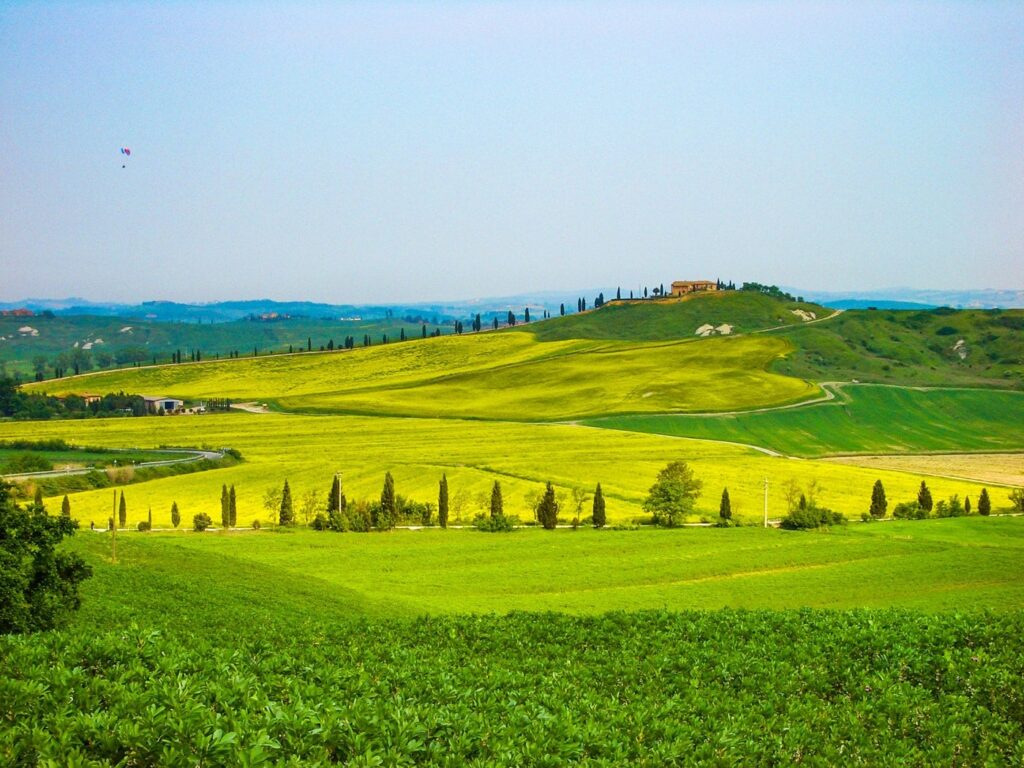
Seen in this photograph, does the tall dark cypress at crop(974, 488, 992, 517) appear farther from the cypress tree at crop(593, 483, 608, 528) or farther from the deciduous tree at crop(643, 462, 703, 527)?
the cypress tree at crop(593, 483, 608, 528)

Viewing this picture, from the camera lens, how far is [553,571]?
66688 millimetres

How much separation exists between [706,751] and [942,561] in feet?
173

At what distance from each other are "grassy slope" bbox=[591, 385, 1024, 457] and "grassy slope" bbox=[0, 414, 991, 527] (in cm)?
1607

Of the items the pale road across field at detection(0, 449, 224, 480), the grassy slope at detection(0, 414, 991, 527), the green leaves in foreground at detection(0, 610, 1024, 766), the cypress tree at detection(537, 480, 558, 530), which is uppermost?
the green leaves in foreground at detection(0, 610, 1024, 766)

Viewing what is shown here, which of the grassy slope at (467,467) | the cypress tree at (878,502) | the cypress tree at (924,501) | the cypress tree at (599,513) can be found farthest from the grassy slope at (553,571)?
the grassy slope at (467,467)

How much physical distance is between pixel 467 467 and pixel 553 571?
5792 centimetres

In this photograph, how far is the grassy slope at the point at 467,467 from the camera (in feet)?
348

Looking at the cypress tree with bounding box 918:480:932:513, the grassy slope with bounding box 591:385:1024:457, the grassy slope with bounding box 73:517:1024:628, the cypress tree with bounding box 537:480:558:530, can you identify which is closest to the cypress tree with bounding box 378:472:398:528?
the grassy slope with bounding box 73:517:1024:628

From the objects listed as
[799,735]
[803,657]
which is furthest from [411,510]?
[799,735]

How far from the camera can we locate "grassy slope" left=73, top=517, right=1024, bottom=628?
49.0 meters

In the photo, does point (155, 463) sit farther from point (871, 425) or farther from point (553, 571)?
point (871, 425)

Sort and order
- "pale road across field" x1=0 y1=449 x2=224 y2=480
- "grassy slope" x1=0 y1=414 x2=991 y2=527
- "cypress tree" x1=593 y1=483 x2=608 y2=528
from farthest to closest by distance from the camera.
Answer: "pale road across field" x1=0 y1=449 x2=224 y2=480
"grassy slope" x1=0 y1=414 x2=991 y2=527
"cypress tree" x1=593 y1=483 x2=608 y2=528

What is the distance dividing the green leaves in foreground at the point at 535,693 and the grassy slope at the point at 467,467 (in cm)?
6148

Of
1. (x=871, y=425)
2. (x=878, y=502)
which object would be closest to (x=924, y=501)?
(x=878, y=502)
